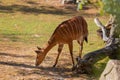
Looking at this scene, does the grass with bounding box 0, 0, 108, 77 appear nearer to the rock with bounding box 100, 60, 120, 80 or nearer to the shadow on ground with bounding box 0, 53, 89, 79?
the shadow on ground with bounding box 0, 53, 89, 79

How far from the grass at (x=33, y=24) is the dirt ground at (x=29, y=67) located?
76cm

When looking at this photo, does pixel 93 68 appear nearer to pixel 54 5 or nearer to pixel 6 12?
pixel 6 12

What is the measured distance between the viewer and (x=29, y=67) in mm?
8492

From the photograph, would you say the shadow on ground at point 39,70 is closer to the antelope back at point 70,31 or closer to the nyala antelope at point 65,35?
the nyala antelope at point 65,35

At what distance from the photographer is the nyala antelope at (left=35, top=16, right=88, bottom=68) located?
8133 millimetres

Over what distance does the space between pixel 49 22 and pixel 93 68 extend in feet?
25.1

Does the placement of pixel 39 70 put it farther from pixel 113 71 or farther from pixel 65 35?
pixel 113 71

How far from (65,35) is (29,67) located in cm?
115

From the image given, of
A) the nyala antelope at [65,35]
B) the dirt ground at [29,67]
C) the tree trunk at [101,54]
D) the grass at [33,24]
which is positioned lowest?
the grass at [33,24]

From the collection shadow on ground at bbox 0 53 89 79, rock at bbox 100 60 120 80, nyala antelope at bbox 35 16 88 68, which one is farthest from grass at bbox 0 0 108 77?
rock at bbox 100 60 120 80

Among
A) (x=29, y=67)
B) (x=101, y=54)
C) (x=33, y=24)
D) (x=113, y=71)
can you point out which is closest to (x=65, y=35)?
(x=101, y=54)

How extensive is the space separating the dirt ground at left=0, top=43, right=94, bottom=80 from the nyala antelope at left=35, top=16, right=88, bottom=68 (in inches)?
10.8

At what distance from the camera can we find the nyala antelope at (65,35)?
813 centimetres

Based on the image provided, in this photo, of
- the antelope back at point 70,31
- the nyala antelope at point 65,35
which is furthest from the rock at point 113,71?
the antelope back at point 70,31
